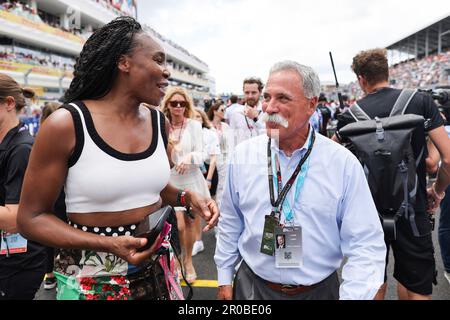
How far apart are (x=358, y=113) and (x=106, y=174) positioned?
71.6 inches

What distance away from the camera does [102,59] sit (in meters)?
1.36

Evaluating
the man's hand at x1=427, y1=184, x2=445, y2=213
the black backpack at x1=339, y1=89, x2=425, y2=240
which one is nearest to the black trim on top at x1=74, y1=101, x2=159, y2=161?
the black backpack at x1=339, y1=89, x2=425, y2=240

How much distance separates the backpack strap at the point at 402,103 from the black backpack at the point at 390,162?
0.11 metres

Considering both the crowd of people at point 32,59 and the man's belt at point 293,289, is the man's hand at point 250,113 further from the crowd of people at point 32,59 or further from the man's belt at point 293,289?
the crowd of people at point 32,59

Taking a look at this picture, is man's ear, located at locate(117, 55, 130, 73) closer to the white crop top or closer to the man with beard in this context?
the white crop top

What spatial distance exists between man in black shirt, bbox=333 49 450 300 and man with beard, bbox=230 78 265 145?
2084 mm

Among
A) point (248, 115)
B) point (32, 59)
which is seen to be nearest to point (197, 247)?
point (248, 115)

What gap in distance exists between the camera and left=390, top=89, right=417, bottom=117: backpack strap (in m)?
2.26

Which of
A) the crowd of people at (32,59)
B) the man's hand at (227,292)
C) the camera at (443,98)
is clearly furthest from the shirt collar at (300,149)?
the crowd of people at (32,59)

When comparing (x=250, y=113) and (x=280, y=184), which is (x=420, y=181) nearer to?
(x=280, y=184)

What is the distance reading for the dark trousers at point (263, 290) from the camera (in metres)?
1.60
